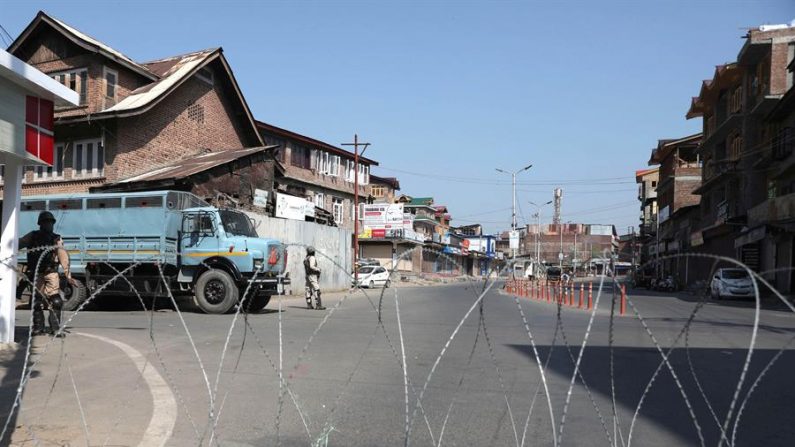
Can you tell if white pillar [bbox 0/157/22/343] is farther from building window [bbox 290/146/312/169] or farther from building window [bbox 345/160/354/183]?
building window [bbox 345/160/354/183]

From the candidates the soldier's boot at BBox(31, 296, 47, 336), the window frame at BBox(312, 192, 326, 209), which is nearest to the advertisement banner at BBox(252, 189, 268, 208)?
the window frame at BBox(312, 192, 326, 209)

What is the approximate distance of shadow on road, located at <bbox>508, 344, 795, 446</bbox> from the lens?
5.48 m

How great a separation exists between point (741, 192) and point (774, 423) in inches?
1554

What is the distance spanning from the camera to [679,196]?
6047 centimetres

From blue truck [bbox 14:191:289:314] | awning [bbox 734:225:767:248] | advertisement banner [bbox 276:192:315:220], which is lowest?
blue truck [bbox 14:191:289:314]

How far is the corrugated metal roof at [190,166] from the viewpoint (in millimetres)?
24062

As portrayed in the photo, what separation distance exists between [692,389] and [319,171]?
141ft

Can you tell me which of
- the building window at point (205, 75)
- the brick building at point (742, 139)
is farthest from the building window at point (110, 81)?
the brick building at point (742, 139)

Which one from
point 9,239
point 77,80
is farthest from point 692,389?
point 77,80

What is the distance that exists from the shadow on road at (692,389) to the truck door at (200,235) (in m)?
9.39

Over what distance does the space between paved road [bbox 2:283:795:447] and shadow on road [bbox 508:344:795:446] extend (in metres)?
0.02

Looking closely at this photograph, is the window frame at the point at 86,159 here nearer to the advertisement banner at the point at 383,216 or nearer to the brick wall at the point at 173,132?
the brick wall at the point at 173,132

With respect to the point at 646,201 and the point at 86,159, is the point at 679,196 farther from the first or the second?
the point at 86,159

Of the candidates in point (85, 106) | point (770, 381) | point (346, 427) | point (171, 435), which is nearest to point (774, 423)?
point (770, 381)
